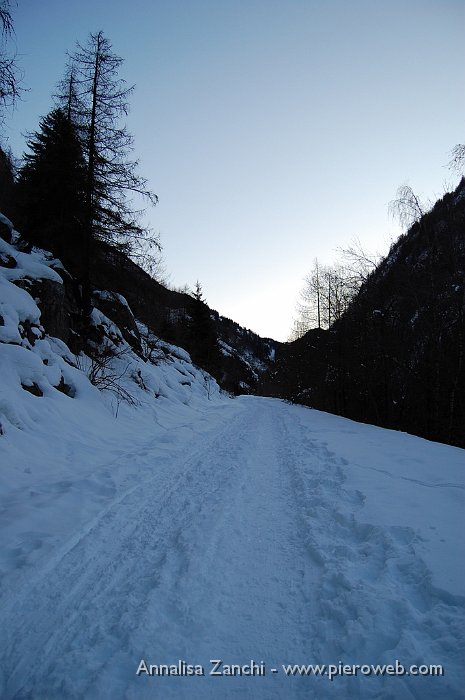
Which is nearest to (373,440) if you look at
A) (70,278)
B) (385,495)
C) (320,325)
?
(385,495)

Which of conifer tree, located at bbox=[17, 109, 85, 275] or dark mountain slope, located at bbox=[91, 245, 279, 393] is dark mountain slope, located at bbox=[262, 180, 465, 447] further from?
conifer tree, located at bbox=[17, 109, 85, 275]

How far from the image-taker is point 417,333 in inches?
481

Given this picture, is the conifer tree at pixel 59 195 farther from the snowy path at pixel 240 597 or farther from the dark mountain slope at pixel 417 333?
the dark mountain slope at pixel 417 333

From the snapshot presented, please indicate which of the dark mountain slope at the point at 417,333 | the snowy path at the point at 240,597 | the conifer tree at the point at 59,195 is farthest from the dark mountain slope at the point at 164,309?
the snowy path at the point at 240,597

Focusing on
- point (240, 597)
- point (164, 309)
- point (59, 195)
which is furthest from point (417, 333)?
point (164, 309)

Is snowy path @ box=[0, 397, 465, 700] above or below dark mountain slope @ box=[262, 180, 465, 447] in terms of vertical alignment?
below

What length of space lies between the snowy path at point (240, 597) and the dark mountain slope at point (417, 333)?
8.41 metres

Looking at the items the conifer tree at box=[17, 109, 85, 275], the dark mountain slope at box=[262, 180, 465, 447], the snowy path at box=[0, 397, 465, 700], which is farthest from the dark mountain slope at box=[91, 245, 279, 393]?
the snowy path at box=[0, 397, 465, 700]

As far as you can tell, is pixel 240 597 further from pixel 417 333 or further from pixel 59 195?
pixel 59 195

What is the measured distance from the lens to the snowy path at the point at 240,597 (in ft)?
5.80

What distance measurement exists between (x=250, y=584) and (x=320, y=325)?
23458 millimetres

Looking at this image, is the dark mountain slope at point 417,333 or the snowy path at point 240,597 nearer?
the snowy path at point 240,597

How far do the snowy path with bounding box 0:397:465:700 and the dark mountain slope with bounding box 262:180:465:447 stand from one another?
8411 mm

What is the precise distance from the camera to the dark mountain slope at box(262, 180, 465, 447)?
35.4ft
